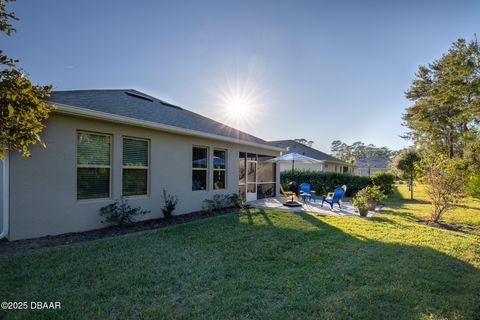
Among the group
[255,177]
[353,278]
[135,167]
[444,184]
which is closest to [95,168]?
[135,167]

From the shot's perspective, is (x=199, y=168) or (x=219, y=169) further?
(x=219, y=169)

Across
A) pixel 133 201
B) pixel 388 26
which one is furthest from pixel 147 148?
pixel 388 26

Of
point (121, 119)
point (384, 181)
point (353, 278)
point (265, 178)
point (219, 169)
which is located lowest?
point (353, 278)

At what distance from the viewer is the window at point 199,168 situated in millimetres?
9398

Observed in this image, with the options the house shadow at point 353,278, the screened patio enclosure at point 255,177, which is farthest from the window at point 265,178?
the house shadow at point 353,278

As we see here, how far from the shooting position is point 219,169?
10.6 metres

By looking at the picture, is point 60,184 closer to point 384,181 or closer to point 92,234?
point 92,234

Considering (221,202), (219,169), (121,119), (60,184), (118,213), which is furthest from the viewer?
(219,169)

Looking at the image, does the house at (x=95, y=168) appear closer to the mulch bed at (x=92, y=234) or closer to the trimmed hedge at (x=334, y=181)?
the mulch bed at (x=92, y=234)

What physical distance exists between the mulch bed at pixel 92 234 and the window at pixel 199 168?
132 cm

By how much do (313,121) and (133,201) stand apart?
13.8 metres

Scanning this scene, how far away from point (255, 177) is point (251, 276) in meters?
9.78

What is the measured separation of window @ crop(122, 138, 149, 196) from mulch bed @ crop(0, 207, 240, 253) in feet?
3.41

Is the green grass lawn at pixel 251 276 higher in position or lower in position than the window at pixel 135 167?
lower
